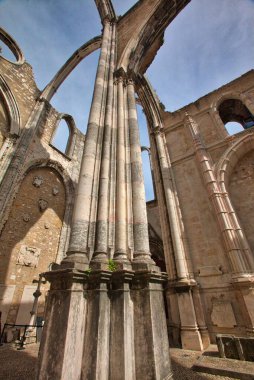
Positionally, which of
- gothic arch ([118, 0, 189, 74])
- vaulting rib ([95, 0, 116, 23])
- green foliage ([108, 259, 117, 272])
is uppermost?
vaulting rib ([95, 0, 116, 23])

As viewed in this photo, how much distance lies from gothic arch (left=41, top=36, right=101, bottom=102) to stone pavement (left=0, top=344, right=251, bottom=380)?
35.8 ft

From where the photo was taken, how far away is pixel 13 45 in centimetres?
1038

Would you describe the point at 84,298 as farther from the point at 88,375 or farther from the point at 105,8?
the point at 105,8

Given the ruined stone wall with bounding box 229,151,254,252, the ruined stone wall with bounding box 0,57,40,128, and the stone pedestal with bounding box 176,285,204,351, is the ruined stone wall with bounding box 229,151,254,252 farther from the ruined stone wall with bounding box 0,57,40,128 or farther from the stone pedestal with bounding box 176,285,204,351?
the ruined stone wall with bounding box 0,57,40,128

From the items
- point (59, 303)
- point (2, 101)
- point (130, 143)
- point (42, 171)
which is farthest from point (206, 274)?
point (2, 101)

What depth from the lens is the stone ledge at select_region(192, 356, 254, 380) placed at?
2666 millimetres

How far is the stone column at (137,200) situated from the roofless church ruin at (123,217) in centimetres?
2

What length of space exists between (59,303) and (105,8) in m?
10.9

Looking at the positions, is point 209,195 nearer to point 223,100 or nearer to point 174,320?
point 174,320

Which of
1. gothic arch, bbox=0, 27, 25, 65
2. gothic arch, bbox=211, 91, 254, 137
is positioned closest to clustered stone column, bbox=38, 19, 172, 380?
gothic arch, bbox=211, 91, 254, 137

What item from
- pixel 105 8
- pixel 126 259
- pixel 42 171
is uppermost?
pixel 105 8

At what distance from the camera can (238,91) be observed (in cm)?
796

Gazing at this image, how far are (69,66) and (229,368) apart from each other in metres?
14.2

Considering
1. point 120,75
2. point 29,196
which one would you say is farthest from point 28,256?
point 120,75
